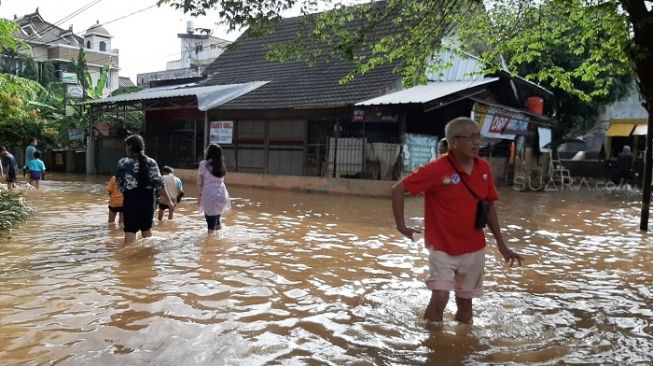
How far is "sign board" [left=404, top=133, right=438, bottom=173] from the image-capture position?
1720 cm

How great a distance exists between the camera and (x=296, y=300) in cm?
496

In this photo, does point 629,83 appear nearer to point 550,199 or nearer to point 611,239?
point 550,199

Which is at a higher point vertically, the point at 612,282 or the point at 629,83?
the point at 629,83

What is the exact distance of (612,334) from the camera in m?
4.23

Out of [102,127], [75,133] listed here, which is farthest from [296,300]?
[75,133]

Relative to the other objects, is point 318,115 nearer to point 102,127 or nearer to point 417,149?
point 417,149

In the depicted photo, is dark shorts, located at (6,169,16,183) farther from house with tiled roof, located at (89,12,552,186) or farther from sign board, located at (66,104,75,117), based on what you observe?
sign board, located at (66,104,75,117)

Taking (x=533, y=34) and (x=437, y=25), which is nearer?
(x=437, y=25)

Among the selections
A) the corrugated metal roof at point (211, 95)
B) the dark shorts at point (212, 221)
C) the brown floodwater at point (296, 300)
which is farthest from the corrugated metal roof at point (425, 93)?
the dark shorts at point (212, 221)

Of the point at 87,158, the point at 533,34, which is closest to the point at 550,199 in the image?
the point at 533,34

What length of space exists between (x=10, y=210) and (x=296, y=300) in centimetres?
653

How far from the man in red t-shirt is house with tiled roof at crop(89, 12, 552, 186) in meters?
11.3

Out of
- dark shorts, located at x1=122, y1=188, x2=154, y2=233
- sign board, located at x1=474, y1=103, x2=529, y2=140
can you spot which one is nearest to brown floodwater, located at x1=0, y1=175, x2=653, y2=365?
dark shorts, located at x1=122, y1=188, x2=154, y2=233

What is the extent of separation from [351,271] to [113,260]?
9.31 ft
